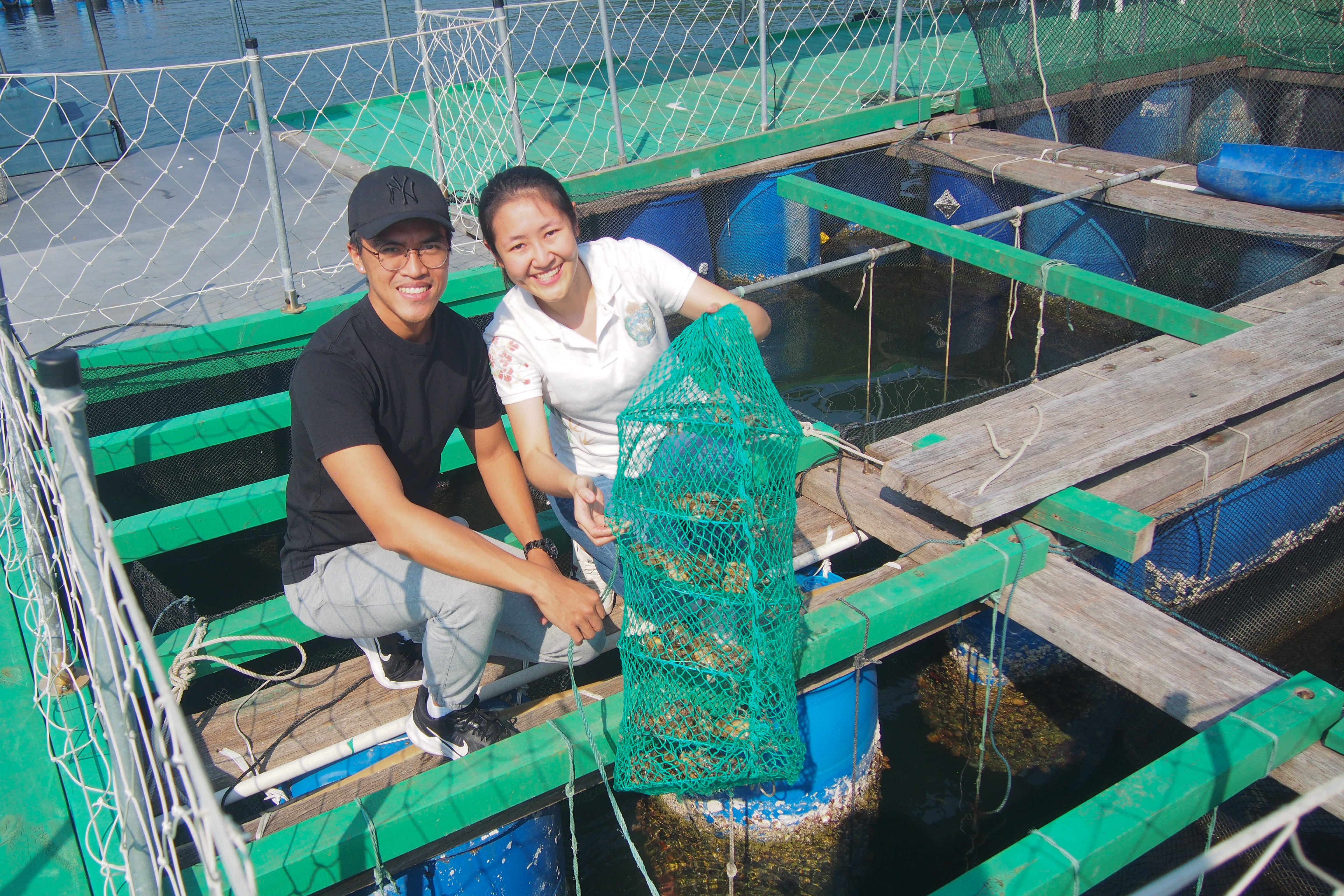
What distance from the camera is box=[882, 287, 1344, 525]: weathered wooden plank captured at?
278cm

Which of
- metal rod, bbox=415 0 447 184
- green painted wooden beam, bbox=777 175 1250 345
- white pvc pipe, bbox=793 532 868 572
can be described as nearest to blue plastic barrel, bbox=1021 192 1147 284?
green painted wooden beam, bbox=777 175 1250 345

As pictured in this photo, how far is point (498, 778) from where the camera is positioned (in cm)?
213

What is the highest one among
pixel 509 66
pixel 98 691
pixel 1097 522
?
pixel 509 66

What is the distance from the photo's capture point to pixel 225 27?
713 inches

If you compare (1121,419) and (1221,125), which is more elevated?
(1221,125)

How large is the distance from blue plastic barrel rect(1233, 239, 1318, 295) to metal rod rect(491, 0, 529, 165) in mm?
3591

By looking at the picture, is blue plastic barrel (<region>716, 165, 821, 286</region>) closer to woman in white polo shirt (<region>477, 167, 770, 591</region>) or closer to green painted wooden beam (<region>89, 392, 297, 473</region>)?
green painted wooden beam (<region>89, 392, 297, 473</region>)

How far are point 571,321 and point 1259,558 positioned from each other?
3000 millimetres

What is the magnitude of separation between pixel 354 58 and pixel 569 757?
1512 centimetres

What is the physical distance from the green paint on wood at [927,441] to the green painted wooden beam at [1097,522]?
367 millimetres

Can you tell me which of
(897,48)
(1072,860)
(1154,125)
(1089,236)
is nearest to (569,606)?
(1072,860)

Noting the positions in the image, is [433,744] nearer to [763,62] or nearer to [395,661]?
[395,661]

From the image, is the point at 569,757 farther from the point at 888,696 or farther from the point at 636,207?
the point at 636,207

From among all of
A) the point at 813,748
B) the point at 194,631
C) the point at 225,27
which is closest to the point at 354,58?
the point at 225,27
